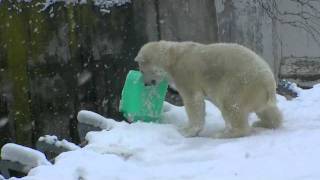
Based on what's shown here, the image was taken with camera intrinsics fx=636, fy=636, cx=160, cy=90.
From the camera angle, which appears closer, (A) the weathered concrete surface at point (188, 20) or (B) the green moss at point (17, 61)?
(B) the green moss at point (17, 61)

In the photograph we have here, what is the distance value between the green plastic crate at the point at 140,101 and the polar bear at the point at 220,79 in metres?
0.12

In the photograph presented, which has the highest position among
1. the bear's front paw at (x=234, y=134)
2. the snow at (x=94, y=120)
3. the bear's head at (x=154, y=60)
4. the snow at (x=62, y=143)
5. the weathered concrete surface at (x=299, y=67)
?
the bear's head at (x=154, y=60)

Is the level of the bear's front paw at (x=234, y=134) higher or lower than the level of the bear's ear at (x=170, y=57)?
lower

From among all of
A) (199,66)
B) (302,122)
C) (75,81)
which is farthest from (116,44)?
(302,122)

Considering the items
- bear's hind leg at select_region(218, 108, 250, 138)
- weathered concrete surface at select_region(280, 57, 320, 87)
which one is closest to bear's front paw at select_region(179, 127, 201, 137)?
bear's hind leg at select_region(218, 108, 250, 138)

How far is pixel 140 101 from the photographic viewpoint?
21.4 ft

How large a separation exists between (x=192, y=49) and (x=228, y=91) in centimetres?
68

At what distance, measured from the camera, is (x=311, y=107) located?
6.83m

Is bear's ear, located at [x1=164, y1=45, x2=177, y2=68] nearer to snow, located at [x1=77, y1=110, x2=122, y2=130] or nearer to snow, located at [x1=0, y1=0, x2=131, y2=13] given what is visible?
snow, located at [x1=77, y1=110, x2=122, y2=130]

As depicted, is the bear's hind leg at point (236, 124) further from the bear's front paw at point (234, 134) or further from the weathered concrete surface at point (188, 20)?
the weathered concrete surface at point (188, 20)

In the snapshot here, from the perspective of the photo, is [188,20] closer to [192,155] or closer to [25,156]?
[192,155]

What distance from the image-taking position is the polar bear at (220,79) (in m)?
5.79

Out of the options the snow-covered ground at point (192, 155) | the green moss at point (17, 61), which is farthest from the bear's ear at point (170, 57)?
the green moss at point (17, 61)

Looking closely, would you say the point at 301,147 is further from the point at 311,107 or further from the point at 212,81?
the point at 311,107
